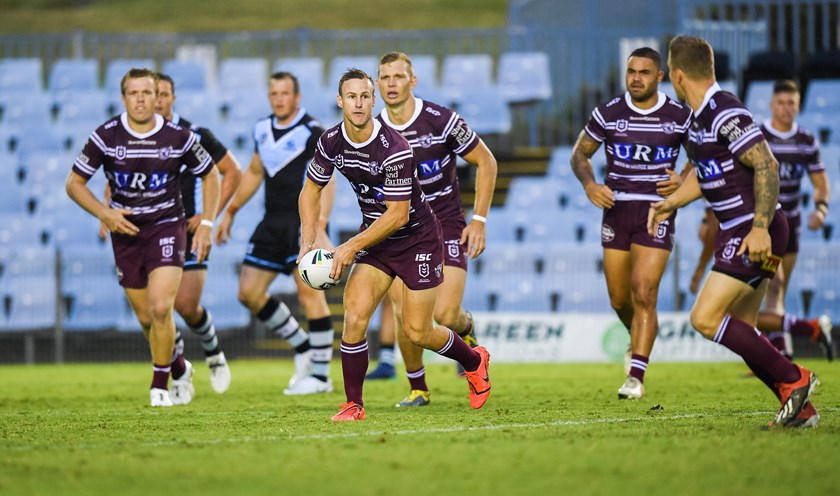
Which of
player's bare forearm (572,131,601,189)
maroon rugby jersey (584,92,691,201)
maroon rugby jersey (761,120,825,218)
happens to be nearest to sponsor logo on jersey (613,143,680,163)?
maroon rugby jersey (584,92,691,201)

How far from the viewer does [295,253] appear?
10547mm

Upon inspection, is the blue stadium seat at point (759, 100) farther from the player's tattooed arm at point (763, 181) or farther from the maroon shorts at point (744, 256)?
the player's tattooed arm at point (763, 181)

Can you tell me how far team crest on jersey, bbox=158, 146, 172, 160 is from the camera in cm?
912

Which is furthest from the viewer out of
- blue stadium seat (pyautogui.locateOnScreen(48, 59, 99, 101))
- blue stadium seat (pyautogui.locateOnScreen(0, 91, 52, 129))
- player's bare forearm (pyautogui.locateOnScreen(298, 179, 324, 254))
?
blue stadium seat (pyautogui.locateOnScreen(48, 59, 99, 101))

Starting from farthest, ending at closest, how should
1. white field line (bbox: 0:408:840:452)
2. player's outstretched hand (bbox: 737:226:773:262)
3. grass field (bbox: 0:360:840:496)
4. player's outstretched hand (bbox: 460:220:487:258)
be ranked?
player's outstretched hand (bbox: 460:220:487:258) → player's outstretched hand (bbox: 737:226:773:262) → white field line (bbox: 0:408:840:452) → grass field (bbox: 0:360:840:496)

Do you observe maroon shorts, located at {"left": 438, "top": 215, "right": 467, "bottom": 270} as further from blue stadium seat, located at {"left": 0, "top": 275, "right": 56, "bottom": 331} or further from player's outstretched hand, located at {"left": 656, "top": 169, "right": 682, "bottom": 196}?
blue stadium seat, located at {"left": 0, "top": 275, "right": 56, "bottom": 331}

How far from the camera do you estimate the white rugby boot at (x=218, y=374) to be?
1044cm

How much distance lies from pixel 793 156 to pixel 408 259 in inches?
219

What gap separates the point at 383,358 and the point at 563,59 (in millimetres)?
10563

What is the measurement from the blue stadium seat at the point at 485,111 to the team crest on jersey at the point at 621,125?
838cm

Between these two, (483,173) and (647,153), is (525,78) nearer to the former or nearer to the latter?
(647,153)

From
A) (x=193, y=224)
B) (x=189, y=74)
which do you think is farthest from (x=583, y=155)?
(x=189, y=74)

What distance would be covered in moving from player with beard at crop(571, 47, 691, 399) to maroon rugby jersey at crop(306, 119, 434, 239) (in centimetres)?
206

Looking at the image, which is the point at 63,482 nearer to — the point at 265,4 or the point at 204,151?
the point at 204,151
